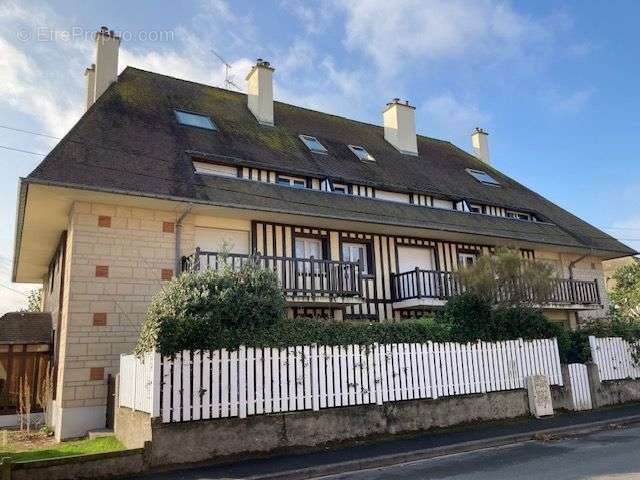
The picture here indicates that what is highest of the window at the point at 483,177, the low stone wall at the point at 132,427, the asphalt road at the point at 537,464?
the window at the point at 483,177

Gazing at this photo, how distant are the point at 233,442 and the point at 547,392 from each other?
684 centimetres

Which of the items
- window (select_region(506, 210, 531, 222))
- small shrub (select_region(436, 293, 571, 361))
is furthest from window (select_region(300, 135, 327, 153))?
small shrub (select_region(436, 293, 571, 361))

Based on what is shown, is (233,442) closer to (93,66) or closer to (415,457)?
(415,457)

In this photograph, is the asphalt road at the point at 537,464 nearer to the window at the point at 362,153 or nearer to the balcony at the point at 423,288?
the balcony at the point at 423,288

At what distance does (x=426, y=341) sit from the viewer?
10.6 metres

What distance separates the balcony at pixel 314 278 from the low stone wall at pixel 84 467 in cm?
595

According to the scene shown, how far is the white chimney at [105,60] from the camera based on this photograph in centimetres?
1573

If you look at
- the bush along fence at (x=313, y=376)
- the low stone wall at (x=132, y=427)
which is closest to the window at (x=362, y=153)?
the bush along fence at (x=313, y=376)

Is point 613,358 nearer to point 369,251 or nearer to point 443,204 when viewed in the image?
point 369,251

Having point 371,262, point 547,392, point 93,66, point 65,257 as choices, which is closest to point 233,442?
point 547,392

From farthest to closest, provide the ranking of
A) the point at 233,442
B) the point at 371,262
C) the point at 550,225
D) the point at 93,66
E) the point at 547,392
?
the point at 550,225 < the point at 93,66 < the point at 371,262 < the point at 547,392 < the point at 233,442

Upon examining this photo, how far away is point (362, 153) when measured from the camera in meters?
19.1

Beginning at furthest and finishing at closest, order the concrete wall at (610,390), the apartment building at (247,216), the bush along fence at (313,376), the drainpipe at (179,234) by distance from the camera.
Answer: the drainpipe at (179,234), the concrete wall at (610,390), the apartment building at (247,216), the bush along fence at (313,376)

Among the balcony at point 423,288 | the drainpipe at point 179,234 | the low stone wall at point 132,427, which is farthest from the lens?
the balcony at point 423,288
